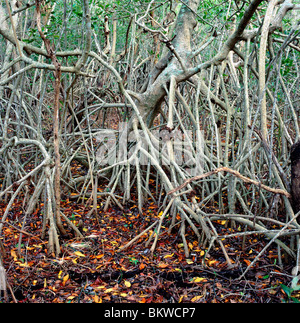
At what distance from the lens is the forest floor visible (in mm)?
2100

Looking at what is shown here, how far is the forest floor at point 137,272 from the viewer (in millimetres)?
2100

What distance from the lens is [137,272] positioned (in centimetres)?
239

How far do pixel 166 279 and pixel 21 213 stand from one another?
1823 millimetres

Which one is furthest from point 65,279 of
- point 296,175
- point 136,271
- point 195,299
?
point 296,175

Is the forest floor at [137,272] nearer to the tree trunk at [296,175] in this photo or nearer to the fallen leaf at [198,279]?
the fallen leaf at [198,279]

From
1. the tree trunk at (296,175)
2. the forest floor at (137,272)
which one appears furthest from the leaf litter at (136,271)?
the tree trunk at (296,175)

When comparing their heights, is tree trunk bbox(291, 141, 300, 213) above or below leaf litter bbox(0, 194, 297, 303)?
above

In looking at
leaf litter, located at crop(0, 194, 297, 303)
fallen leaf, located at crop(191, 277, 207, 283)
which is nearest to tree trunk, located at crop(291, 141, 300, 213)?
leaf litter, located at crop(0, 194, 297, 303)

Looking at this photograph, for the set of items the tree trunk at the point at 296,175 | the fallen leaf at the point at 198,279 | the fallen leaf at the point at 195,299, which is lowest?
the fallen leaf at the point at 195,299

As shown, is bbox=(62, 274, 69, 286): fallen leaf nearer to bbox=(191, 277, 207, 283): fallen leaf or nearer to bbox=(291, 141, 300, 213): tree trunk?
bbox=(191, 277, 207, 283): fallen leaf

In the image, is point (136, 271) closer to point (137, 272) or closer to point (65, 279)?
point (137, 272)

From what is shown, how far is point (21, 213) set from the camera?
3350 millimetres

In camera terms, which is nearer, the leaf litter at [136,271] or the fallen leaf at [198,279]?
the leaf litter at [136,271]
